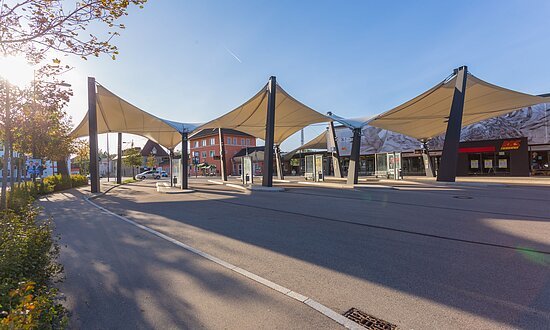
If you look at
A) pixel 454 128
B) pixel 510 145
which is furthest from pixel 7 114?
pixel 510 145

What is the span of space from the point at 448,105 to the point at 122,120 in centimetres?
2630

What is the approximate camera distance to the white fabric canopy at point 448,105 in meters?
19.1

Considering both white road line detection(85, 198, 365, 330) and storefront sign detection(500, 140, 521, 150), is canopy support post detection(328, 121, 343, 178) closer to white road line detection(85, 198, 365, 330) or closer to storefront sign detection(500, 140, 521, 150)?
storefront sign detection(500, 140, 521, 150)

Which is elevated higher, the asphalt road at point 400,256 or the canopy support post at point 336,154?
the canopy support post at point 336,154

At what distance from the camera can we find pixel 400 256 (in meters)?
4.85

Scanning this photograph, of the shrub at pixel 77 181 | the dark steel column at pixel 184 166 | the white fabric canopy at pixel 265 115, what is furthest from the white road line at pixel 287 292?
the shrub at pixel 77 181

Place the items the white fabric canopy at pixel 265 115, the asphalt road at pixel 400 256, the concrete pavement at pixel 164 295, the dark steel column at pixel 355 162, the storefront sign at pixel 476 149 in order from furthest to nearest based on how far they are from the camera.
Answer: the storefront sign at pixel 476 149 → the dark steel column at pixel 355 162 → the white fabric canopy at pixel 265 115 → the asphalt road at pixel 400 256 → the concrete pavement at pixel 164 295

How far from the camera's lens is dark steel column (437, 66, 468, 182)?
1828cm

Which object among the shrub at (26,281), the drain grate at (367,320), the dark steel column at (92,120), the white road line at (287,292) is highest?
the dark steel column at (92,120)

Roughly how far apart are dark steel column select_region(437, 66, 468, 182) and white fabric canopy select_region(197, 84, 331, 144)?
921 cm

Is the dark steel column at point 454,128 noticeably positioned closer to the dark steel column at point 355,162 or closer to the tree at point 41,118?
the dark steel column at point 355,162

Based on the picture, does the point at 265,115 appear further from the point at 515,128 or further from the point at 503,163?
the point at 515,128

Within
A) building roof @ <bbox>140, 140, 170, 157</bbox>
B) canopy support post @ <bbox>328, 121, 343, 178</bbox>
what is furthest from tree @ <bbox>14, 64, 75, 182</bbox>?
building roof @ <bbox>140, 140, 170, 157</bbox>

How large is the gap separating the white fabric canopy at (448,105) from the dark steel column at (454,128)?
1.74 ft
